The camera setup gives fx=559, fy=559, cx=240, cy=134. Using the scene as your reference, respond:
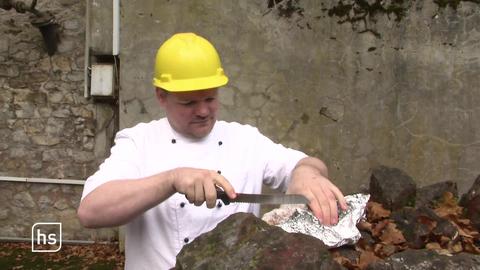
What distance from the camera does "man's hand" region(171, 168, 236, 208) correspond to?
1444mm

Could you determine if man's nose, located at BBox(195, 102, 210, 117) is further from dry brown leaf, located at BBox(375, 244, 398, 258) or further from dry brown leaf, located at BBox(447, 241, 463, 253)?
dry brown leaf, located at BBox(447, 241, 463, 253)

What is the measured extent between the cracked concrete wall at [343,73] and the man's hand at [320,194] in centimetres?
340

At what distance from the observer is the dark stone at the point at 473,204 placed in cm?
226

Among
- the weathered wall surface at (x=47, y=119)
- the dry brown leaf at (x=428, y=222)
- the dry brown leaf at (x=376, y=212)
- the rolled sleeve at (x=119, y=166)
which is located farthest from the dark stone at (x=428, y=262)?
the weathered wall surface at (x=47, y=119)

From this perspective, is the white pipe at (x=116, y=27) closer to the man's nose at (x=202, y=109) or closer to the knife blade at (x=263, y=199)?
the man's nose at (x=202, y=109)

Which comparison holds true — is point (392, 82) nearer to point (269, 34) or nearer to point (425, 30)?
point (425, 30)

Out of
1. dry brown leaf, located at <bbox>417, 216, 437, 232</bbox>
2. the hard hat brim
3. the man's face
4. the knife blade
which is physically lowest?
dry brown leaf, located at <bbox>417, 216, 437, 232</bbox>

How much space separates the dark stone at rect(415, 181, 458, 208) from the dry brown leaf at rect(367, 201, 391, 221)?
0.68 ft

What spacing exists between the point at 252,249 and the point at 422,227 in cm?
86

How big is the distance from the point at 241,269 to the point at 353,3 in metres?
4.14

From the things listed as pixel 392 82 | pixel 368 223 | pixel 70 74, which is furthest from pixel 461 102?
pixel 70 74

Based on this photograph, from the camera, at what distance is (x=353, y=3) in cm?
507

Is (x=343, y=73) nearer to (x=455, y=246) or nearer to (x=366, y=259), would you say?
(x=455, y=246)

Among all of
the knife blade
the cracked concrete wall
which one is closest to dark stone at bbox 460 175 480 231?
the knife blade
